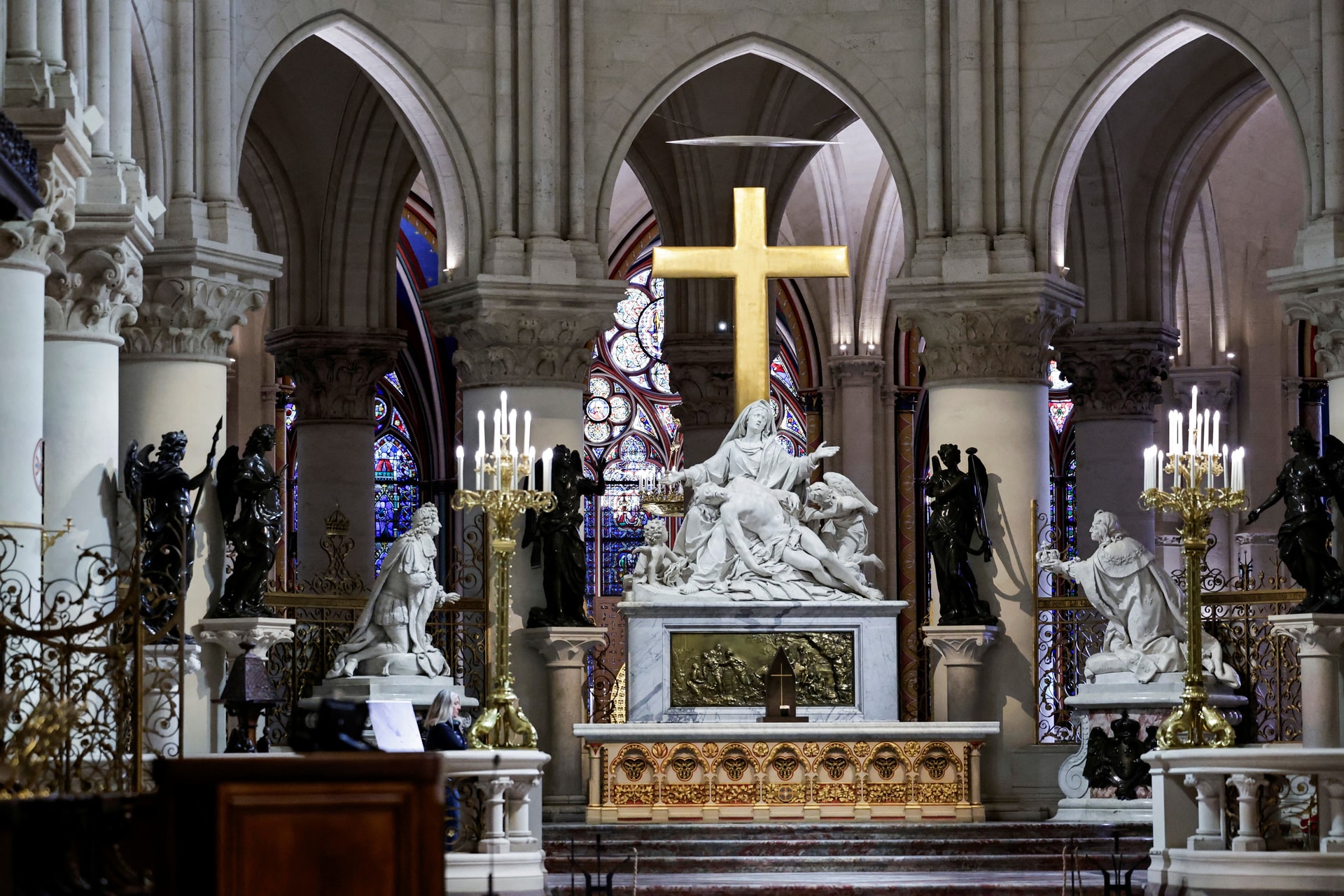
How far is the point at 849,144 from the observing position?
2892cm

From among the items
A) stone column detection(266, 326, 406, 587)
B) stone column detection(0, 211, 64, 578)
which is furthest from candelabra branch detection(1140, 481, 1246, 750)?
stone column detection(266, 326, 406, 587)

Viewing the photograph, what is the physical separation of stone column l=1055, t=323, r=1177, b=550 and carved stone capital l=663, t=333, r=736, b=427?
3713mm

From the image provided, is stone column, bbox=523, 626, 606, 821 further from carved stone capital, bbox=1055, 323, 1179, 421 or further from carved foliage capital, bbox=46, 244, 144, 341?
carved stone capital, bbox=1055, 323, 1179, 421

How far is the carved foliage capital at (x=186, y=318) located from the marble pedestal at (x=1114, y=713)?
Answer: 771cm

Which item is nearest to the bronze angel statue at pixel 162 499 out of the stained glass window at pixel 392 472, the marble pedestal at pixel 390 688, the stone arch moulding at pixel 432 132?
the marble pedestal at pixel 390 688

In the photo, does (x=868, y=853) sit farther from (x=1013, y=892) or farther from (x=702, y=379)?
(x=702, y=379)

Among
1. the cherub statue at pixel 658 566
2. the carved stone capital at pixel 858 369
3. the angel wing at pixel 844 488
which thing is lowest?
the cherub statue at pixel 658 566

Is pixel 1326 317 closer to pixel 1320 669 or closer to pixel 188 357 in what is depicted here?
pixel 1320 669

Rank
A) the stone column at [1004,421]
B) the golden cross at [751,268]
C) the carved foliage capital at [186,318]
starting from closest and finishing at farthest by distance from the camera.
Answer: the carved foliage capital at [186,318] → the golden cross at [751,268] → the stone column at [1004,421]

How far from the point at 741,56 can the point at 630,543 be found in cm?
923

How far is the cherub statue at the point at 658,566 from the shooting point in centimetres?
1997

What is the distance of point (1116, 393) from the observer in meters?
25.4

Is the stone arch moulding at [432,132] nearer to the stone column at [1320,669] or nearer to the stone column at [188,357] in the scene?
the stone column at [188,357]

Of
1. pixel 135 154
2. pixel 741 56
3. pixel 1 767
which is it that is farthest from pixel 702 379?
pixel 1 767
